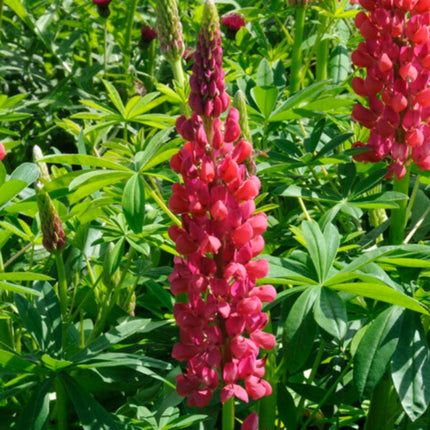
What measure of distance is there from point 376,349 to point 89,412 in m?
0.56

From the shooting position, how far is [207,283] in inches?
47.3

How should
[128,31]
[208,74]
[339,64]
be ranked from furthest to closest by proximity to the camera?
[128,31] < [339,64] < [208,74]

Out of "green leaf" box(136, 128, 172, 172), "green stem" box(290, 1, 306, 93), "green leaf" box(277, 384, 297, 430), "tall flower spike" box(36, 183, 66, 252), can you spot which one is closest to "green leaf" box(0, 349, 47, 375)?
"tall flower spike" box(36, 183, 66, 252)

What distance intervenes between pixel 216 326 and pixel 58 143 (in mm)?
2319

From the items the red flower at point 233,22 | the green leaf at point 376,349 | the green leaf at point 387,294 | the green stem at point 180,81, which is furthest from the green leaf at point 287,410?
the red flower at point 233,22

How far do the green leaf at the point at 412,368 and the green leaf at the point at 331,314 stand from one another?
0.17 m

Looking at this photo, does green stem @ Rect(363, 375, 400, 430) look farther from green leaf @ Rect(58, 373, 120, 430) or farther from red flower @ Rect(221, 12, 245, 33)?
red flower @ Rect(221, 12, 245, 33)

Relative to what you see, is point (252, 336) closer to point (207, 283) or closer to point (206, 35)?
point (207, 283)

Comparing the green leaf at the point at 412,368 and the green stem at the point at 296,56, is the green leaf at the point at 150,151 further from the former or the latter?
the green stem at the point at 296,56

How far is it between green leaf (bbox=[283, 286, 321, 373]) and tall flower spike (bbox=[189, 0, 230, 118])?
17.5 inches

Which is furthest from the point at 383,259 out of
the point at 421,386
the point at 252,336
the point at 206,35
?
the point at 206,35

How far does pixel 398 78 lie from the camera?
66.0 inches

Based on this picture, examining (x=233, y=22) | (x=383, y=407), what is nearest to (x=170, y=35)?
(x=383, y=407)

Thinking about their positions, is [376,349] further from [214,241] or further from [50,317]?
[50,317]
